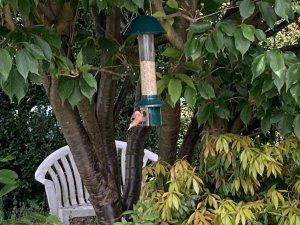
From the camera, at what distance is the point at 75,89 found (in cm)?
189

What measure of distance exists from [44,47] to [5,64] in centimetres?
19

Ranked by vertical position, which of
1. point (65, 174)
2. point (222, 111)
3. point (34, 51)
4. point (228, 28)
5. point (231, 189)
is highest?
point (228, 28)

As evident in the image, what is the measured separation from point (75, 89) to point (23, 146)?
4093mm

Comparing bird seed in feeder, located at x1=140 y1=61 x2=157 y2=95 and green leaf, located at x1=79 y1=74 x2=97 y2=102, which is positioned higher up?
bird seed in feeder, located at x1=140 y1=61 x2=157 y2=95

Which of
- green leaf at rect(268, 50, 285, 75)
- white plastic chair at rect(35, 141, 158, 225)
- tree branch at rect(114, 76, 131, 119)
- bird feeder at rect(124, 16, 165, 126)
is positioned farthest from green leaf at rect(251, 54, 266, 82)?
white plastic chair at rect(35, 141, 158, 225)

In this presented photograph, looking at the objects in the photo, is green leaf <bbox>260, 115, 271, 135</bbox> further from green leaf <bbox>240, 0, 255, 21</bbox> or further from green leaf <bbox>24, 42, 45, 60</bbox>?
green leaf <bbox>24, 42, 45, 60</bbox>

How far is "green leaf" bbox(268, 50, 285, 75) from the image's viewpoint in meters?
1.74

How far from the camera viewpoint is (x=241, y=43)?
1.77 metres

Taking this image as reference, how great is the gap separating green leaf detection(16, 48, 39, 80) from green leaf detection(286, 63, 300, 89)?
0.80m

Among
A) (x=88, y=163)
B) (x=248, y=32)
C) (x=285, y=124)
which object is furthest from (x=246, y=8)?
(x=88, y=163)

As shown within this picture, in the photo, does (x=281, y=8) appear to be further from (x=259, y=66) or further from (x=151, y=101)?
(x=151, y=101)

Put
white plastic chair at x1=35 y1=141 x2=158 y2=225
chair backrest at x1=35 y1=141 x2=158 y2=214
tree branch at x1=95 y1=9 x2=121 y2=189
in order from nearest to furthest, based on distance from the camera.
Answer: tree branch at x1=95 y1=9 x2=121 y2=189, white plastic chair at x1=35 y1=141 x2=158 y2=225, chair backrest at x1=35 y1=141 x2=158 y2=214

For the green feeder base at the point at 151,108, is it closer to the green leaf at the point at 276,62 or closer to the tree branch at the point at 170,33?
the tree branch at the point at 170,33

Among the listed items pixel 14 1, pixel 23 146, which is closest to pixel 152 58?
pixel 14 1
